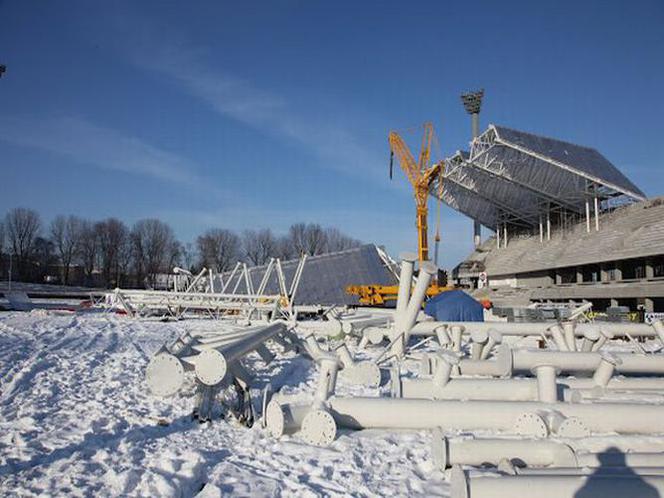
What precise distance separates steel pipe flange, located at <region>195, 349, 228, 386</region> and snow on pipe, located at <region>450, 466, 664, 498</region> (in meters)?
3.15

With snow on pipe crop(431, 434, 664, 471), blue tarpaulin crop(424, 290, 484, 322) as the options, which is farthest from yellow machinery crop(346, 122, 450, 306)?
snow on pipe crop(431, 434, 664, 471)

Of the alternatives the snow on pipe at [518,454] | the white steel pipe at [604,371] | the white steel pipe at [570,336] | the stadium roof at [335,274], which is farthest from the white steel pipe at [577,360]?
the stadium roof at [335,274]

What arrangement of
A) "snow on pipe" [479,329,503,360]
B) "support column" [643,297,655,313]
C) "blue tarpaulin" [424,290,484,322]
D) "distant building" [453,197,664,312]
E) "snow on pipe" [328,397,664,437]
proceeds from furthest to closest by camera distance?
"distant building" [453,197,664,312], "support column" [643,297,655,313], "blue tarpaulin" [424,290,484,322], "snow on pipe" [479,329,503,360], "snow on pipe" [328,397,664,437]

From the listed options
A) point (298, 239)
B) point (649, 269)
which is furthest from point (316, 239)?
point (649, 269)

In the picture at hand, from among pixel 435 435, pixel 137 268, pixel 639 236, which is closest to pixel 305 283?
pixel 639 236

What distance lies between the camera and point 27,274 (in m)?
65.2

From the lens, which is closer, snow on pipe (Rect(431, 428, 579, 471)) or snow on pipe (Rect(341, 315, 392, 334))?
snow on pipe (Rect(431, 428, 579, 471))

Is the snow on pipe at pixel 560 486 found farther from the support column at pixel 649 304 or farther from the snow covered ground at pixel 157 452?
the support column at pixel 649 304

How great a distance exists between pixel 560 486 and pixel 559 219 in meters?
56.6

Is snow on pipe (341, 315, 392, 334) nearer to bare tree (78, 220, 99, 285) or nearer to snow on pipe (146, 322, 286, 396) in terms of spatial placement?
snow on pipe (146, 322, 286, 396)

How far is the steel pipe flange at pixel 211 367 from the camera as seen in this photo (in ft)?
18.5

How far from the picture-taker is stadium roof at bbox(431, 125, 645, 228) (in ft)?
146

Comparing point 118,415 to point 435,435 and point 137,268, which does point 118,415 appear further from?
point 137,268

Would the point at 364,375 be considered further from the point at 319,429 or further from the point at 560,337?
the point at 560,337
